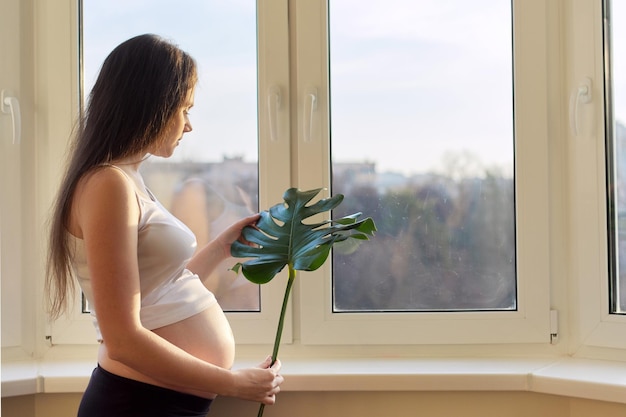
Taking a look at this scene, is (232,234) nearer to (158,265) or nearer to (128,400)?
(158,265)

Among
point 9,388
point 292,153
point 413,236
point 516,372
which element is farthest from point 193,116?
point 516,372

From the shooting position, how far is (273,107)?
199 centimetres

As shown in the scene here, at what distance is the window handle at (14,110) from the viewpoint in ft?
6.40

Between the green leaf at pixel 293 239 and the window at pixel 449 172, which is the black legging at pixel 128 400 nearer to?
the green leaf at pixel 293 239

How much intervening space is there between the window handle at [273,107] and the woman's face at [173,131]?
0.53 m

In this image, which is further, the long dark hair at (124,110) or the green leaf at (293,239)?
the green leaf at (293,239)

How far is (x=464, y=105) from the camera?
6.59 feet

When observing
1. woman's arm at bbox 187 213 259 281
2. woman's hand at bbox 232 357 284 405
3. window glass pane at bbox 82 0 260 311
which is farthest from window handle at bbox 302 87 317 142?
woman's hand at bbox 232 357 284 405

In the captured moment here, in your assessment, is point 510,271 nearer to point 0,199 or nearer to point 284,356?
point 284,356

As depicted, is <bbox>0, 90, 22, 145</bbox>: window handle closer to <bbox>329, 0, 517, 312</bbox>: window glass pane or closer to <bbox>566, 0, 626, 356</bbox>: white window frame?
<bbox>329, 0, 517, 312</bbox>: window glass pane

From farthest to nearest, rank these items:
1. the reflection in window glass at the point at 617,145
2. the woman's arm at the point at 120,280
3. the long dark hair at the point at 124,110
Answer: the reflection in window glass at the point at 617,145, the long dark hair at the point at 124,110, the woman's arm at the point at 120,280

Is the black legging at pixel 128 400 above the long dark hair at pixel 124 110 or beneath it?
beneath

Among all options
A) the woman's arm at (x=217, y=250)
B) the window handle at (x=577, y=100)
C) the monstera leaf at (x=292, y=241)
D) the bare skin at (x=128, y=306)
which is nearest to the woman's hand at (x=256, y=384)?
the bare skin at (x=128, y=306)

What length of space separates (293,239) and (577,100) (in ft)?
2.76
